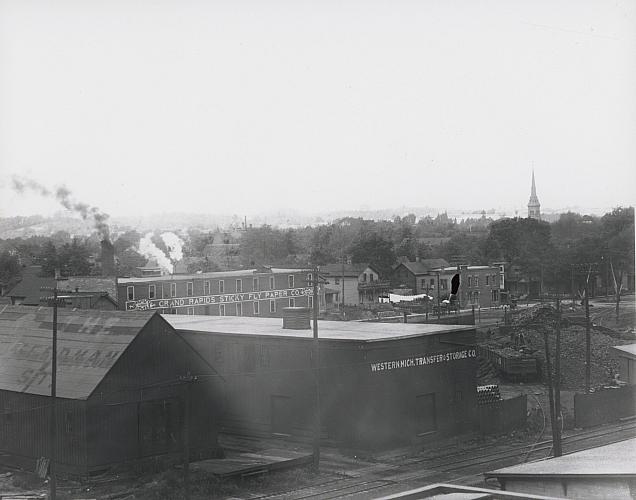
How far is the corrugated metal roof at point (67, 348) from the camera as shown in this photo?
1088 inches

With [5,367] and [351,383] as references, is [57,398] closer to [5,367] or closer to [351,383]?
[5,367]

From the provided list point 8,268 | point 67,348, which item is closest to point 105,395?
point 67,348

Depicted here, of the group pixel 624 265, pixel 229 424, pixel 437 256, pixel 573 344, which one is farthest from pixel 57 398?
pixel 437 256

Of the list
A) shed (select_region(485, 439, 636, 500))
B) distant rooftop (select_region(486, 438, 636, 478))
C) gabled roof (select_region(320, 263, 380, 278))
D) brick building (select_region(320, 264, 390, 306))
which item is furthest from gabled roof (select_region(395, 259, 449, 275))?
shed (select_region(485, 439, 636, 500))

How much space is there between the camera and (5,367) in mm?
30469

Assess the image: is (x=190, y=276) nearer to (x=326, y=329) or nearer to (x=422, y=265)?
(x=326, y=329)

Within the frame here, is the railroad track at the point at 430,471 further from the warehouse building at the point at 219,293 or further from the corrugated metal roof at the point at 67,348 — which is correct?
the warehouse building at the point at 219,293

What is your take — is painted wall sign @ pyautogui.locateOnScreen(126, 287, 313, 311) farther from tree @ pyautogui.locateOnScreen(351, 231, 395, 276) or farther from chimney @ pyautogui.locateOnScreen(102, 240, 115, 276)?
tree @ pyautogui.locateOnScreen(351, 231, 395, 276)

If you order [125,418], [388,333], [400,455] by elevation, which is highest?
[388,333]

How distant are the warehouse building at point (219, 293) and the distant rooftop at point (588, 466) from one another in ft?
150

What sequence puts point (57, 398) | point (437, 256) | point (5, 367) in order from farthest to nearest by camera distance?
point (437, 256) → point (5, 367) → point (57, 398)

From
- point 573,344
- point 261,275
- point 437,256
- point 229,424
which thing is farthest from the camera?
point 437,256

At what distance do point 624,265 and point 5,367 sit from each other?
76.7m

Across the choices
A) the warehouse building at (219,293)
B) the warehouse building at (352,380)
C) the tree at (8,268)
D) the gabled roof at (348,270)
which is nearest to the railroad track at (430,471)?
the warehouse building at (352,380)
